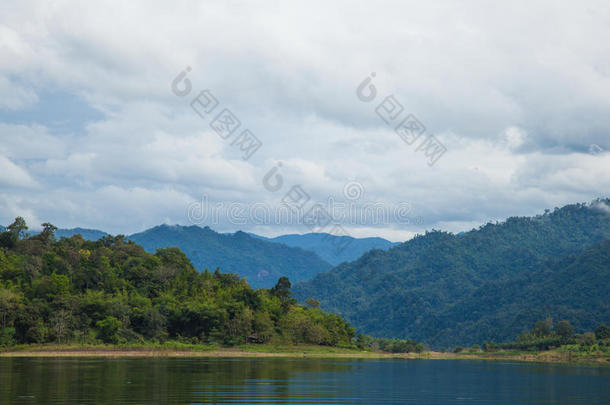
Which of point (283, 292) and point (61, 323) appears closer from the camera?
point (61, 323)

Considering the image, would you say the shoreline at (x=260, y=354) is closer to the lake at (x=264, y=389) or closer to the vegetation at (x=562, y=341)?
the vegetation at (x=562, y=341)

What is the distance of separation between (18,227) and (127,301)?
33.0m

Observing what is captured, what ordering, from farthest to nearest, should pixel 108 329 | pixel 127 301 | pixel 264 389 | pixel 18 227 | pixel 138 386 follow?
1. pixel 18 227
2. pixel 127 301
3. pixel 108 329
4. pixel 264 389
5. pixel 138 386

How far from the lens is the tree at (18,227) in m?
112

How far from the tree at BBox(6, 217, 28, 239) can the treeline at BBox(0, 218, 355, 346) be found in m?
0.17

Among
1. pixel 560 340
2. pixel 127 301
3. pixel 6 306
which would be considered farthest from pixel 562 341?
pixel 6 306

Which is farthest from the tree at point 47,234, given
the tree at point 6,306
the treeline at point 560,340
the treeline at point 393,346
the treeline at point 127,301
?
the treeline at point 560,340

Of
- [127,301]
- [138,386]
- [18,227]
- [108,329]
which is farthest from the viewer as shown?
[18,227]

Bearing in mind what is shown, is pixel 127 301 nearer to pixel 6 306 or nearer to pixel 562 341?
pixel 6 306

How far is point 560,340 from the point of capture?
114 m

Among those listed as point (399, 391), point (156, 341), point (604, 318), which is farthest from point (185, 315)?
point (604, 318)

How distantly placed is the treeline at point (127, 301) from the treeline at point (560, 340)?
34.9 metres

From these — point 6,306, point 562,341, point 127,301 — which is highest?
point 127,301

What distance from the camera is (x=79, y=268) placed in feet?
328
